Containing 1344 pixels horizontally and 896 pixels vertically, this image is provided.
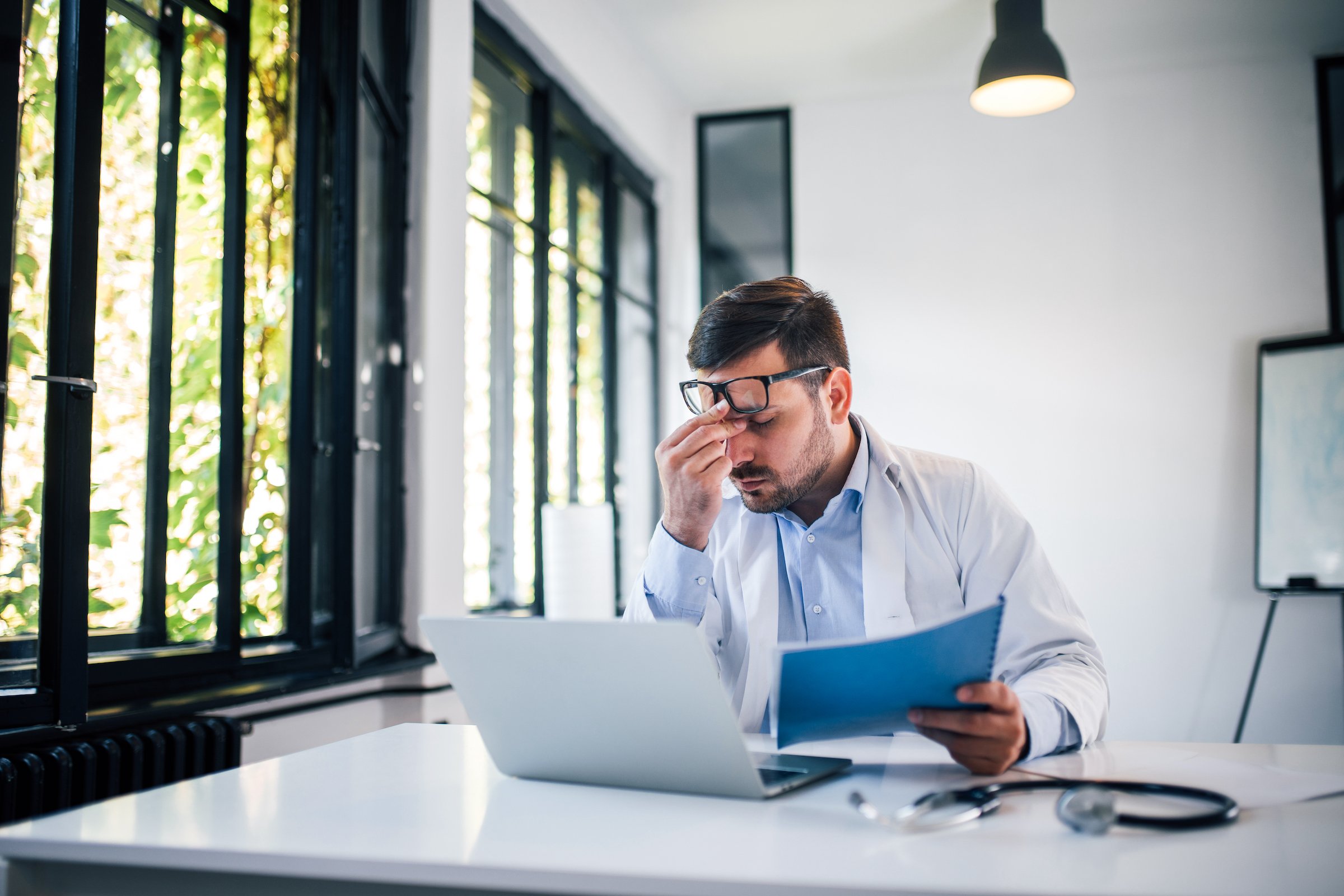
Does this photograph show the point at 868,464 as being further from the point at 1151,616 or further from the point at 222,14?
the point at 1151,616

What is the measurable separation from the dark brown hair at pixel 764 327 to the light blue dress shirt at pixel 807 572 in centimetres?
20

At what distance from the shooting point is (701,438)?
5.68 ft

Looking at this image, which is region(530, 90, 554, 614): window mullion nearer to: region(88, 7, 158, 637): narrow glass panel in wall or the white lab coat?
region(88, 7, 158, 637): narrow glass panel in wall

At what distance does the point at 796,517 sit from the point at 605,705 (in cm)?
92

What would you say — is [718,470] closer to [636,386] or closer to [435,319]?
[435,319]

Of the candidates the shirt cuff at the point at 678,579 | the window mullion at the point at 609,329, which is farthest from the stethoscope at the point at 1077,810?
the window mullion at the point at 609,329

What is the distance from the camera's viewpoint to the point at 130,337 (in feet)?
6.63

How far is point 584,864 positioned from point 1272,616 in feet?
15.7

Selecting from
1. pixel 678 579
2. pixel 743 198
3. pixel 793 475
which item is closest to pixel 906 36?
pixel 743 198

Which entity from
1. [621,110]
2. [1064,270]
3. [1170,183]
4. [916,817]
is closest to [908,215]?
[1064,270]

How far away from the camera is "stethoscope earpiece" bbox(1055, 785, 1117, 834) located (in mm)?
891

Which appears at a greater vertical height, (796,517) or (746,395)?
(746,395)

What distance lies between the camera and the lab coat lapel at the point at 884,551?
1.67 m

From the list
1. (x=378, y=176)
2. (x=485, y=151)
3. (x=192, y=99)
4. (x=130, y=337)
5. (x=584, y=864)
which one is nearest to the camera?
(x=584, y=864)
